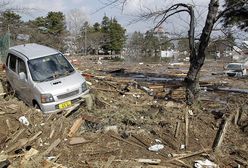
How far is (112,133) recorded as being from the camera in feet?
28.0

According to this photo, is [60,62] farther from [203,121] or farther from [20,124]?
[203,121]

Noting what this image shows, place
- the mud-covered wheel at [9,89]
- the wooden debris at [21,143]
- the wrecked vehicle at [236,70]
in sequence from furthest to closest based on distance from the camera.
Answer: the wrecked vehicle at [236,70], the mud-covered wheel at [9,89], the wooden debris at [21,143]

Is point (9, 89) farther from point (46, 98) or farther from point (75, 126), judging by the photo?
Answer: point (75, 126)

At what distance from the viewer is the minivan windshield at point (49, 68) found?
1151cm

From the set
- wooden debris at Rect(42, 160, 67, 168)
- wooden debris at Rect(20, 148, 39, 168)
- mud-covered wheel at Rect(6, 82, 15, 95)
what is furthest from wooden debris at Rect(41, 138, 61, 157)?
mud-covered wheel at Rect(6, 82, 15, 95)

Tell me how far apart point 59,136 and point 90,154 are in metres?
1.29

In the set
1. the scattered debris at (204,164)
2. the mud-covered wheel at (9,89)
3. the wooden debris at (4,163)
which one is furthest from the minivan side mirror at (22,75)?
the scattered debris at (204,164)

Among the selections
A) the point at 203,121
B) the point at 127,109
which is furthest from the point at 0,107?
the point at 203,121

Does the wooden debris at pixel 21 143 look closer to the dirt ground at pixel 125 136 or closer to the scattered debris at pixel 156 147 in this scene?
the dirt ground at pixel 125 136

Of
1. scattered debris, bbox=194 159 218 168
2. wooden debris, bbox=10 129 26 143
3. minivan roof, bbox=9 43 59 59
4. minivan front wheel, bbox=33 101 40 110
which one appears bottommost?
scattered debris, bbox=194 159 218 168

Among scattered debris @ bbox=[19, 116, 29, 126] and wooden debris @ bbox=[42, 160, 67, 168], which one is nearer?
wooden debris @ bbox=[42, 160, 67, 168]

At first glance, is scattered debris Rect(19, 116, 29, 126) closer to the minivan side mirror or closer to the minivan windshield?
the minivan windshield

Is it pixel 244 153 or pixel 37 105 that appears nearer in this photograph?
pixel 244 153

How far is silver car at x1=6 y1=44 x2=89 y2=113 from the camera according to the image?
1075 cm
